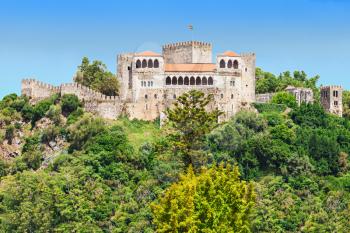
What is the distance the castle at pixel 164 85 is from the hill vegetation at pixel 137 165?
1.36m

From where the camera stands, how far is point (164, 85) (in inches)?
3516

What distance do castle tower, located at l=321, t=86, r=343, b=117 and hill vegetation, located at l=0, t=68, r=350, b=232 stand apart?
280 cm

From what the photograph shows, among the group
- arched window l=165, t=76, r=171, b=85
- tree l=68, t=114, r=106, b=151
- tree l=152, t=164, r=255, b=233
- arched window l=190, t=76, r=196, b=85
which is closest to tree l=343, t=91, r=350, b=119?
arched window l=190, t=76, r=196, b=85

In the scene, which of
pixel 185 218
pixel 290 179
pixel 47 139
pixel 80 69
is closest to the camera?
pixel 185 218

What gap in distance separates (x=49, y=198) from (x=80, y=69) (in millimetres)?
21435

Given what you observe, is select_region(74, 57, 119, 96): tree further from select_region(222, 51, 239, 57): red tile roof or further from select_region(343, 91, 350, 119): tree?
select_region(343, 91, 350, 119): tree

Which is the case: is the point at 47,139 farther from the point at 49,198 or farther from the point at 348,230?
the point at 348,230

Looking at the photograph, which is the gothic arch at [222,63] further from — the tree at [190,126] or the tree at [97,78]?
the tree at [190,126]

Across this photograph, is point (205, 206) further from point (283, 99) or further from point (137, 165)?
point (283, 99)

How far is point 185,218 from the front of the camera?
5084 cm

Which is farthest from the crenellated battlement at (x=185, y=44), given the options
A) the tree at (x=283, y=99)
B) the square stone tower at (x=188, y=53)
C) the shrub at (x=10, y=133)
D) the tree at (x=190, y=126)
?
the tree at (x=190, y=126)

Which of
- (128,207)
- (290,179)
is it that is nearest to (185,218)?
(128,207)

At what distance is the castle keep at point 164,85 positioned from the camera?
292 feet

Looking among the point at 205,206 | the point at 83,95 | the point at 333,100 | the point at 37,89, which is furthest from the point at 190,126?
the point at 333,100
